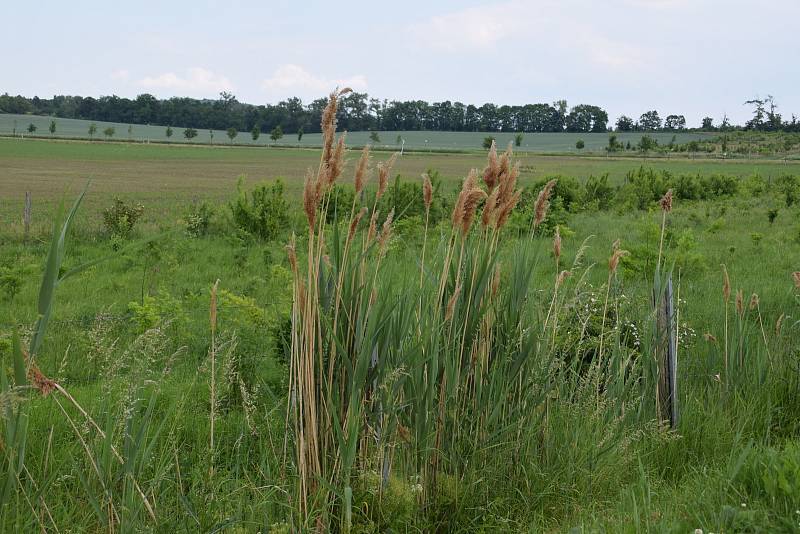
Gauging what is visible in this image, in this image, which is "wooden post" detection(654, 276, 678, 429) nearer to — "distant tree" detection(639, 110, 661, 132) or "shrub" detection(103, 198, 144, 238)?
"shrub" detection(103, 198, 144, 238)

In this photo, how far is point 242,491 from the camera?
296 centimetres

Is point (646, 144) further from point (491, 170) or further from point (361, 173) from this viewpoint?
point (361, 173)

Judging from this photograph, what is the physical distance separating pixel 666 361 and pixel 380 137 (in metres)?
102

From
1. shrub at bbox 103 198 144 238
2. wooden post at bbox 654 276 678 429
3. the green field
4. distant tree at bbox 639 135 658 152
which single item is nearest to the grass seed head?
wooden post at bbox 654 276 678 429

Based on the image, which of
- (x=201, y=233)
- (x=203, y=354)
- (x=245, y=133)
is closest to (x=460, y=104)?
(x=245, y=133)

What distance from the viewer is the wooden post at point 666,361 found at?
168 inches

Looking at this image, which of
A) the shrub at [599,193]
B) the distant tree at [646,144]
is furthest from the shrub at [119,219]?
the distant tree at [646,144]

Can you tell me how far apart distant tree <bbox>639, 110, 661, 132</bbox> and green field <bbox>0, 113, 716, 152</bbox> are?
35.4ft

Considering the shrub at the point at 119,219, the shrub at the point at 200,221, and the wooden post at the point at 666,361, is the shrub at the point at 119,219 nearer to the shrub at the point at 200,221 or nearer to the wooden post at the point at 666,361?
the shrub at the point at 200,221

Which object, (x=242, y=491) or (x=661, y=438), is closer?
(x=242, y=491)

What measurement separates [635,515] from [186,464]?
2472 mm

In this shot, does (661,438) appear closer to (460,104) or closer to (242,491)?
(242,491)

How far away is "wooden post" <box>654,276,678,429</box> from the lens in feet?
14.0

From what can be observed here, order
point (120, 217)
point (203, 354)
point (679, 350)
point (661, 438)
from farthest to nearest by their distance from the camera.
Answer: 1. point (120, 217)
2. point (203, 354)
3. point (679, 350)
4. point (661, 438)
